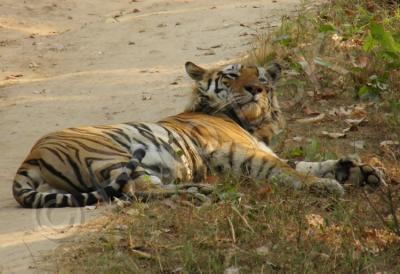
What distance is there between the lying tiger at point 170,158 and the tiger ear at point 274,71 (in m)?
0.01

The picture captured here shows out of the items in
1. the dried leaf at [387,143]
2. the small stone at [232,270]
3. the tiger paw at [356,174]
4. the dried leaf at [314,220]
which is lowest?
the dried leaf at [387,143]

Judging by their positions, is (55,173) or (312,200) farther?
(55,173)

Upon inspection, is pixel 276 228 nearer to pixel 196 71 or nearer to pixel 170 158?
pixel 170 158

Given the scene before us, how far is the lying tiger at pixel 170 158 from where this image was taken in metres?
5.44

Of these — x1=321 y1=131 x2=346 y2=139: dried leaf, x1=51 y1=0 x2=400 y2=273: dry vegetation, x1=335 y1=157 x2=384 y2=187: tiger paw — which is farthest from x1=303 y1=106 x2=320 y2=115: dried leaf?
x1=335 y1=157 x2=384 y2=187: tiger paw

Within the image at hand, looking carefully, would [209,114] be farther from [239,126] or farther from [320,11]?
[320,11]

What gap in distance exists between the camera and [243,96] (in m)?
6.44

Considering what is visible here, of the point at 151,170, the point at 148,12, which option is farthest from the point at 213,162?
the point at 148,12

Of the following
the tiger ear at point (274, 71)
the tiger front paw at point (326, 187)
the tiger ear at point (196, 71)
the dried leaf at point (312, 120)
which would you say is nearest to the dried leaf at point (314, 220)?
the tiger front paw at point (326, 187)

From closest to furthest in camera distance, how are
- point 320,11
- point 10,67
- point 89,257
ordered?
point 89,257, point 320,11, point 10,67

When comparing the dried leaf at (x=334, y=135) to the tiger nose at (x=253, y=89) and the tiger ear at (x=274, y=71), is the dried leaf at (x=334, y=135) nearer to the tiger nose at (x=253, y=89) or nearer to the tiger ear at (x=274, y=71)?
the tiger ear at (x=274, y=71)

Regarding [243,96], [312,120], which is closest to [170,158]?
[243,96]

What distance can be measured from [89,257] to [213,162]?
1.72 metres

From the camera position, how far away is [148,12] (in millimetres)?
12594
